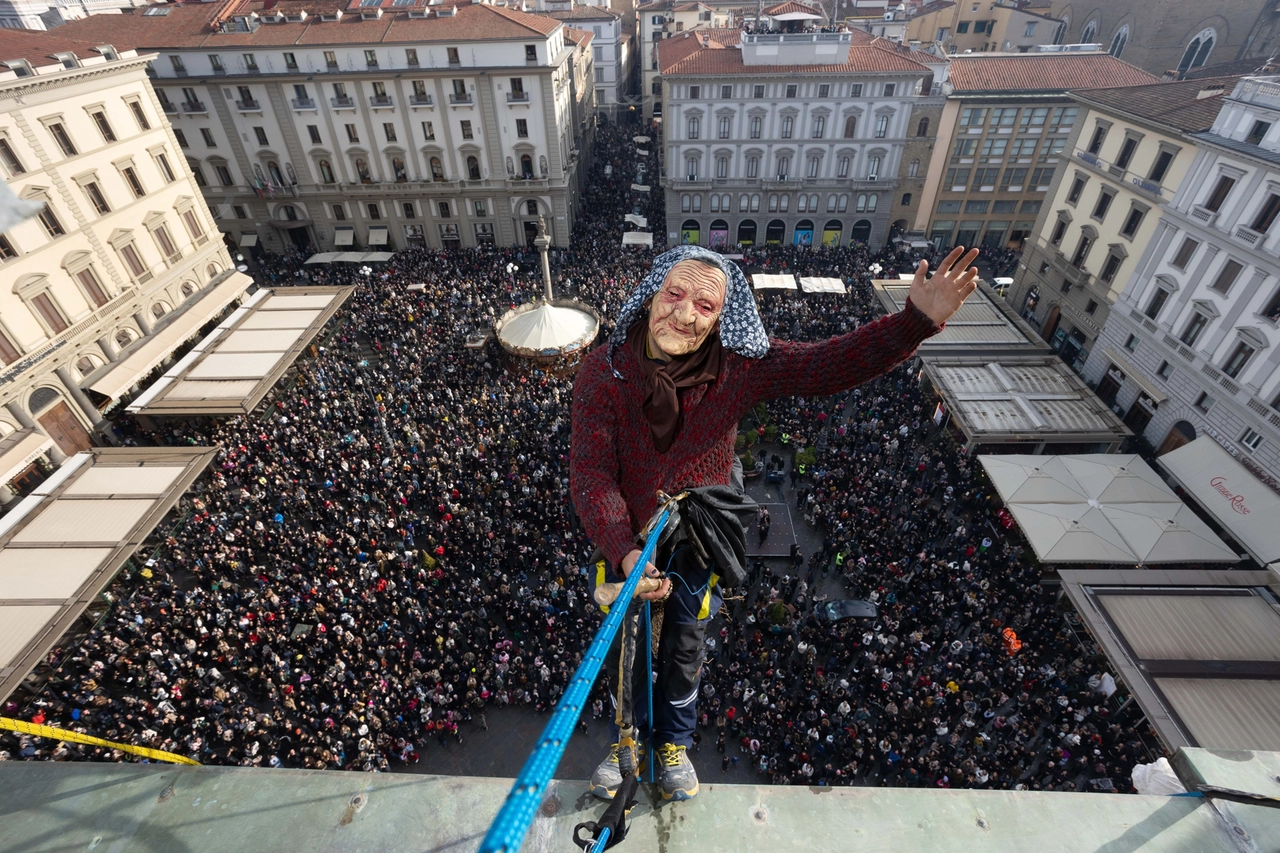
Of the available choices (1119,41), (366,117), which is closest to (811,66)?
(366,117)

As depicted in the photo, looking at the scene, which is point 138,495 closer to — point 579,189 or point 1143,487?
point 1143,487

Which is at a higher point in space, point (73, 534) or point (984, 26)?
point (984, 26)

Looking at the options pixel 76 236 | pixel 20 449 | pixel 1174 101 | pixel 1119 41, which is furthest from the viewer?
pixel 1119 41

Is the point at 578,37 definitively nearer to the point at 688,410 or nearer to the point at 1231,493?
the point at 1231,493

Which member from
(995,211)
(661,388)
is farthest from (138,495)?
(995,211)

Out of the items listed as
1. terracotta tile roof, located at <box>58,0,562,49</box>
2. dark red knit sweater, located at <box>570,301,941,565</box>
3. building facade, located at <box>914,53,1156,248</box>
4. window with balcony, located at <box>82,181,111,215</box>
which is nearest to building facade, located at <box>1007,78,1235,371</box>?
building facade, located at <box>914,53,1156,248</box>
